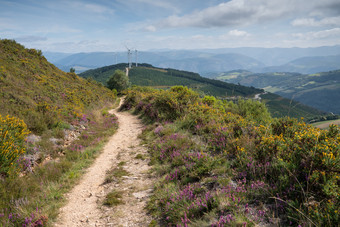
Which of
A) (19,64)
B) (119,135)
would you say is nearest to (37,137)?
(119,135)

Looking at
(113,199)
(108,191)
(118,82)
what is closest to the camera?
(113,199)

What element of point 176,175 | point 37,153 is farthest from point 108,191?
point 37,153

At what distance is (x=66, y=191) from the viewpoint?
Result: 659cm

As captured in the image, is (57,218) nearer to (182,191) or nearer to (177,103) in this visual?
(182,191)

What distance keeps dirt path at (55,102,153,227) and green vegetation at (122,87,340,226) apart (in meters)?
0.55

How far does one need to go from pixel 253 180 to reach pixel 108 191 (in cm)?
508

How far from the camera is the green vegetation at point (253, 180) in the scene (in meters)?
3.61

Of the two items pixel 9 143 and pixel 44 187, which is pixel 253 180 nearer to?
pixel 44 187

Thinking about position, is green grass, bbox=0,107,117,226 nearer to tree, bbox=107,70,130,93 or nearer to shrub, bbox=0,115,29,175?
shrub, bbox=0,115,29,175

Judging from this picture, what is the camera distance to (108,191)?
22.1 ft

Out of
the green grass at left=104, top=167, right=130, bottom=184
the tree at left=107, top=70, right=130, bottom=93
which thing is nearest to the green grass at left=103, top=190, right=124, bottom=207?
the green grass at left=104, top=167, right=130, bottom=184

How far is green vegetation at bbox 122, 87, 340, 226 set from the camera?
361 cm

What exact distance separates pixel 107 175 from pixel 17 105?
8.73 m

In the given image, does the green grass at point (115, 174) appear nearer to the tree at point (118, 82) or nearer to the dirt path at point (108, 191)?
the dirt path at point (108, 191)
